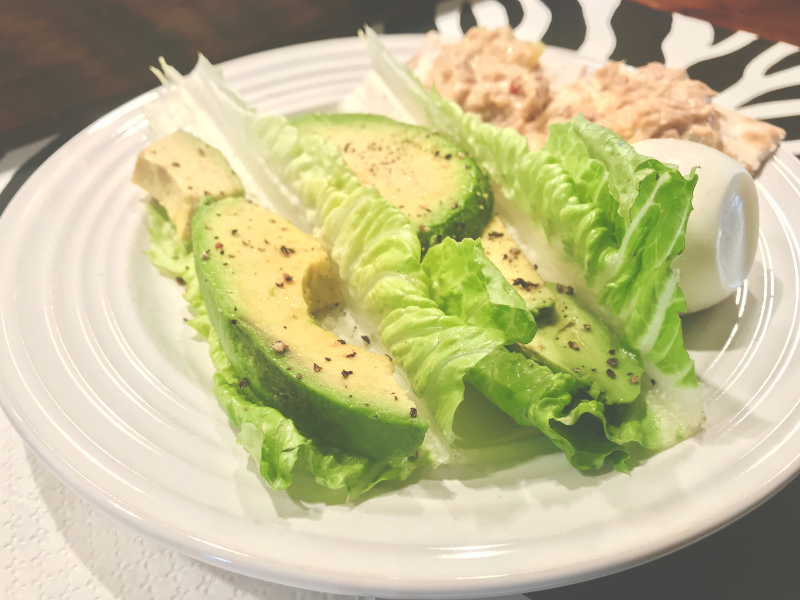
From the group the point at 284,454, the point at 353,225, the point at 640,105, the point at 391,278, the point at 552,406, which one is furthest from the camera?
the point at 640,105

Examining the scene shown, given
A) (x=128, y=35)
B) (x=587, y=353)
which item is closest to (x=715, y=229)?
(x=587, y=353)

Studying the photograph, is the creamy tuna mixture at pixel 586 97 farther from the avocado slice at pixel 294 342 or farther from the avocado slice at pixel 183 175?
the avocado slice at pixel 294 342

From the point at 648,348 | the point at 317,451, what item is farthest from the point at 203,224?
the point at 648,348

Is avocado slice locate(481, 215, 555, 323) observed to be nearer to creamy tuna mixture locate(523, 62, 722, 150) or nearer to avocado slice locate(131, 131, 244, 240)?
creamy tuna mixture locate(523, 62, 722, 150)

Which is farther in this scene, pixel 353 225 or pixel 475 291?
pixel 353 225

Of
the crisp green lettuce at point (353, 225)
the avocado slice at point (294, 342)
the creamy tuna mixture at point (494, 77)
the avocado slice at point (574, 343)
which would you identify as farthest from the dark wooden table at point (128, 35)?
Result: the avocado slice at point (574, 343)

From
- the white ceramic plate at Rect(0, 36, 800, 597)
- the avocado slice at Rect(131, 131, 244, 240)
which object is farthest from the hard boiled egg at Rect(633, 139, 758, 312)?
the avocado slice at Rect(131, 131, 244, 240)

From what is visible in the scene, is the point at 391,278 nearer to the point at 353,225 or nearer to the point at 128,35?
the point at 353,225
